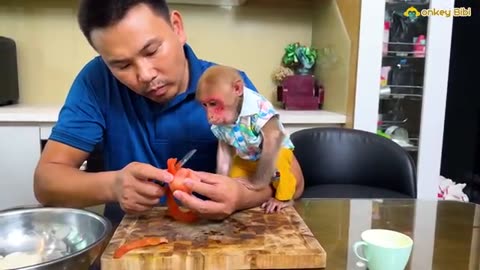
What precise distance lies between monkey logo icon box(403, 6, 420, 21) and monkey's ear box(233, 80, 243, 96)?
1.58 metres

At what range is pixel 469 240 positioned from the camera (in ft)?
2.94

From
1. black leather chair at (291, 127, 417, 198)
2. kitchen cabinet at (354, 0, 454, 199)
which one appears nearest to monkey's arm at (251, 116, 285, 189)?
black leather chair at (291, 127, 417, 198)

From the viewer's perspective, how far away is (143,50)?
2.97 feet

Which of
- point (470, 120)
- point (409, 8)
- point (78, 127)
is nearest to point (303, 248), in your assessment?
point (78, 127)

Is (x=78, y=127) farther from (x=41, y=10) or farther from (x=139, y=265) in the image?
(x=41, y=10)

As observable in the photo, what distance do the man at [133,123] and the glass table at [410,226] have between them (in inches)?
5.3

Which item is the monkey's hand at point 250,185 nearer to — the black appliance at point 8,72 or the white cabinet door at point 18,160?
the white cabinet door at point 18,160

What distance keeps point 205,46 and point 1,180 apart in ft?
3.84

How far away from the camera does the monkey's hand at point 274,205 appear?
0.95m

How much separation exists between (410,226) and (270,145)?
352mm

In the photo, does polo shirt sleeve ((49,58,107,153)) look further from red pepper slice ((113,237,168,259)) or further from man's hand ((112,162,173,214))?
red pepper slice ((113,237,168,259))

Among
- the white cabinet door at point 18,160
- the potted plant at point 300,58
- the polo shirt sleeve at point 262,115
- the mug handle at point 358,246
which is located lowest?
the white cabinet door at point 18,160

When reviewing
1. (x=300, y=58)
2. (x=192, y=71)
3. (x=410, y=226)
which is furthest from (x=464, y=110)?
(x=192, y=71)

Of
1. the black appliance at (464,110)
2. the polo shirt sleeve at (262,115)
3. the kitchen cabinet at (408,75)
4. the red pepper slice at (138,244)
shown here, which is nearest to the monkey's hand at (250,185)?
the polo shirt sleeve at (262,115)
